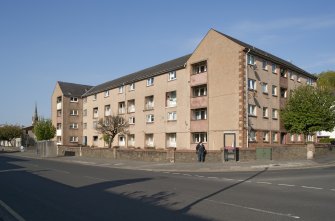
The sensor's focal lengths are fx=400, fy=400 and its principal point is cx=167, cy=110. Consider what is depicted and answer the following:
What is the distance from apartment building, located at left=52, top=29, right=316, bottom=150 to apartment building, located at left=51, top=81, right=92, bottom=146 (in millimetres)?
22764

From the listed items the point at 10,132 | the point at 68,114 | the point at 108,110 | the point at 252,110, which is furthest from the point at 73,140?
the point at 252,110

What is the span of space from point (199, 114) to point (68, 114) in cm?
3711

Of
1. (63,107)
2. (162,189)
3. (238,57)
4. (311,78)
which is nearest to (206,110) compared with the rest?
(238,57)

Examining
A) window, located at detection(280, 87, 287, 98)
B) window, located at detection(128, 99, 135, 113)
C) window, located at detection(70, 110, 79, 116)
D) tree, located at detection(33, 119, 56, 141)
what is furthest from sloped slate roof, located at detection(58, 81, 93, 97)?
window, located at detection(280, 87, 287, 98)

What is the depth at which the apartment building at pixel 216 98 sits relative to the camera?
38219 mm

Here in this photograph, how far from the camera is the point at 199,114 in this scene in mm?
43469

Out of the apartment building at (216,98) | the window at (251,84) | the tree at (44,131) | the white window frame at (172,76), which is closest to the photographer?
the apartment building at (216,98)

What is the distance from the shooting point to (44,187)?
51.2ft

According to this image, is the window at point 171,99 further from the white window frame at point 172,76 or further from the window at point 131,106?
the window at point 131,106

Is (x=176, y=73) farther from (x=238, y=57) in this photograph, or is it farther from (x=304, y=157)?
(x=304, y=157)

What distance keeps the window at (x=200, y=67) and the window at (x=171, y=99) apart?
411 cm

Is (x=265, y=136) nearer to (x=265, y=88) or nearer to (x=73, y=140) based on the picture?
(x=265, y=88)

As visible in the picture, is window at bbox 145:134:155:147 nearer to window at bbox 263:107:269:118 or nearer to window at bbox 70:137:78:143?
window at bbox 263:107:269:118

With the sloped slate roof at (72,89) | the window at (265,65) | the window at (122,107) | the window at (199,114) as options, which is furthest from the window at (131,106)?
the sloped slate roof at (72,89)
